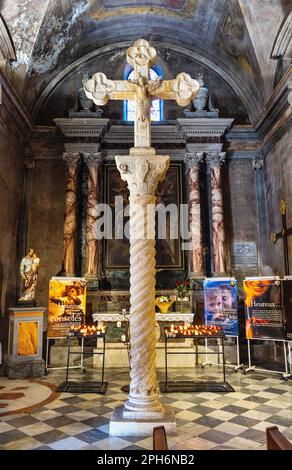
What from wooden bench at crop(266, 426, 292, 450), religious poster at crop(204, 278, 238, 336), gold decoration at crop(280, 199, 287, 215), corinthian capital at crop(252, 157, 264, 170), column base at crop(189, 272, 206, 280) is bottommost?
wooden bench at crop(266, 426, 292, 450)

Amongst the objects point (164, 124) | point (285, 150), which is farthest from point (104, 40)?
point (285, 150)

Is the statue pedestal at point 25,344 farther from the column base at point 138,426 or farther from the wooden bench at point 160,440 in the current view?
the wooden bench at point 160,440

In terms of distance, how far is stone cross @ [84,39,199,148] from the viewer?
561 cm

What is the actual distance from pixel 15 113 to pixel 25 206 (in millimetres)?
2851

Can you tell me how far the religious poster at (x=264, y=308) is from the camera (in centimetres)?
880

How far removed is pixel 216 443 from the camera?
4.59 metres

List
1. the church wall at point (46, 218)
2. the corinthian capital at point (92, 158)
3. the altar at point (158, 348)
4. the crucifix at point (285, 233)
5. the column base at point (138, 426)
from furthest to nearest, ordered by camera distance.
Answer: the corinthian capital at point (92, 158) < the church wall at point (46, 218) < the crucifix at point (285, 233) < the altar at point (158, 348) < the column base at point (138, 426)

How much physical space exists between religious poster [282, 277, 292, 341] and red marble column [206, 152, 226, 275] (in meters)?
2.90

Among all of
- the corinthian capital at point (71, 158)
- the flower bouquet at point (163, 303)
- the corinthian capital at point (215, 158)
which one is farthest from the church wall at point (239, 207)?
the corinthian capital at point (71, 158)

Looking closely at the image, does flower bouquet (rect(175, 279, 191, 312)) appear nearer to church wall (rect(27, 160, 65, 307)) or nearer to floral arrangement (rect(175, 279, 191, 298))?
floral arrangement (rect(175, 279, 191, 298))

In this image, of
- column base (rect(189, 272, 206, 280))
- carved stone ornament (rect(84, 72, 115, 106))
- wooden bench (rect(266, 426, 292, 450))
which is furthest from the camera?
column base (rect(189, 272, 206, 280))

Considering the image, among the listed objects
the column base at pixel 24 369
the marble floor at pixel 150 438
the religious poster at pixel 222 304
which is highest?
the religious poster at pixel 222 304

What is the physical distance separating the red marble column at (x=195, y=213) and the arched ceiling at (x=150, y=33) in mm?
2783

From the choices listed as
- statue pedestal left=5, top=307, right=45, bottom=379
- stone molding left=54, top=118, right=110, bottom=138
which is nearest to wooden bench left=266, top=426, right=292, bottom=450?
statue pedestal left=5, top=307, right=45, bottom=379
